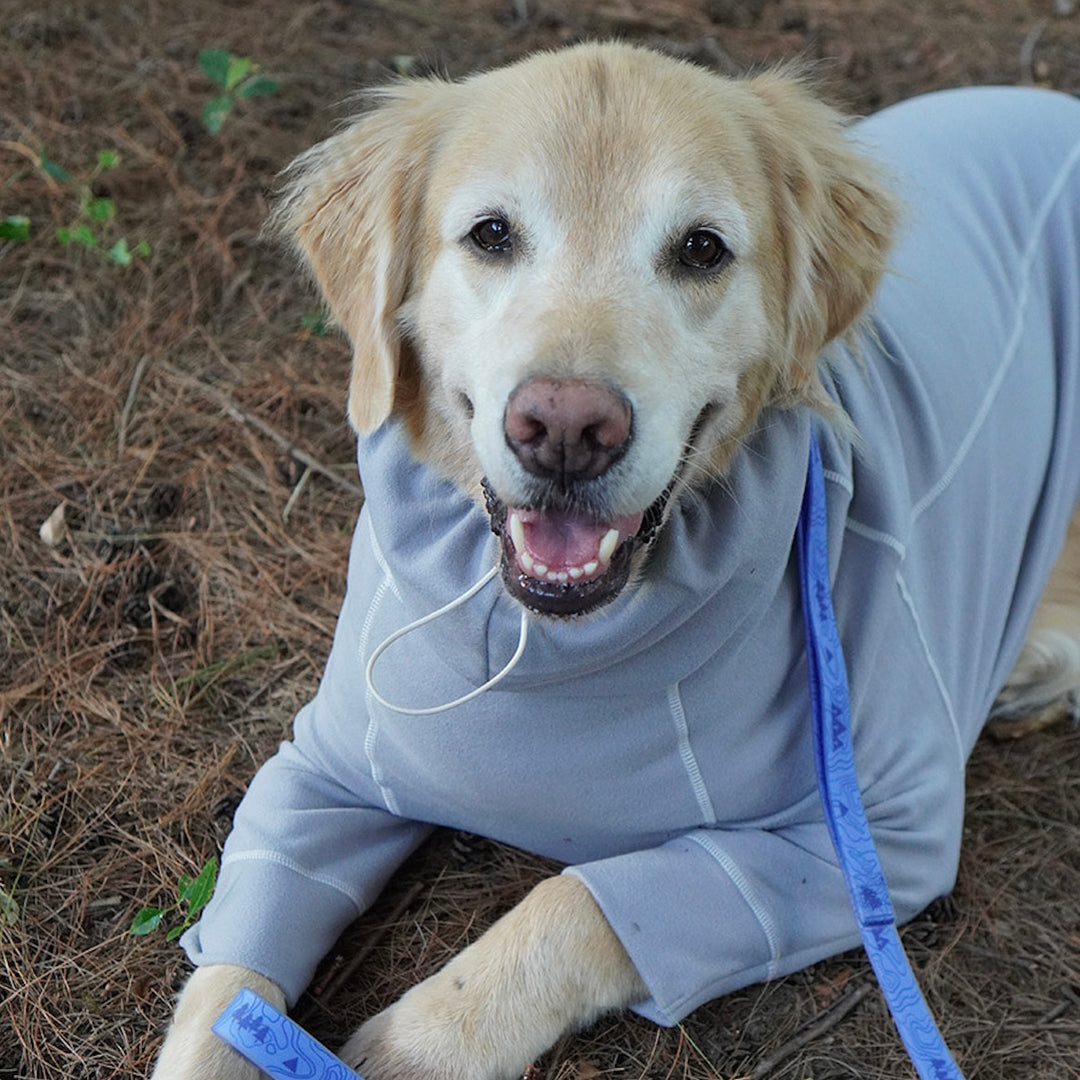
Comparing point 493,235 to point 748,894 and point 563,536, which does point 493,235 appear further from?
point 748,894

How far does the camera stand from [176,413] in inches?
151

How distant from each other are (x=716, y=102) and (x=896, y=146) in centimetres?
127

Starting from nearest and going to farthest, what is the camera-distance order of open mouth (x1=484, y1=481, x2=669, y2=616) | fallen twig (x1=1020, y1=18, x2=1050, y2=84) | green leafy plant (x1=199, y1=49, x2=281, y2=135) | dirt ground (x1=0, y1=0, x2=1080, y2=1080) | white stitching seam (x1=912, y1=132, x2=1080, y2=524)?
open mouth (x1=484, y1=481, x2=669, y2=616) → dirt ground (x1=0, y1=0, x2=1080, y2=1080) → white stitching seam (x1=912, y1=132, x2=1080, y2=524) → green leafy plant (x1=199, y1=49, x2=281, y2=135) → fallen twig (x1=1020, y1=18, x2=1050, y2=84)

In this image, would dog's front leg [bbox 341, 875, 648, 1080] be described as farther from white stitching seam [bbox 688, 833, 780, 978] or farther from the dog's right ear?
the dog's right ear

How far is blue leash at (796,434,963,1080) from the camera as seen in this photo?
222 centimetres

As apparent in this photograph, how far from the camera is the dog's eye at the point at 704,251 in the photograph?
2.31 meters

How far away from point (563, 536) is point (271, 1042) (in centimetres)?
102

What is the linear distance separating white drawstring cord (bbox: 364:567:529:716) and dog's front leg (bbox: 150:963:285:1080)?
1.83 ft

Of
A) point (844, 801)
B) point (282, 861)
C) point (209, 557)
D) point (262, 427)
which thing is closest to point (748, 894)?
point (844, 801)

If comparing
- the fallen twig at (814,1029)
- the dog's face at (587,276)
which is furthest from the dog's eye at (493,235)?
the fallen twig at (814,1029)

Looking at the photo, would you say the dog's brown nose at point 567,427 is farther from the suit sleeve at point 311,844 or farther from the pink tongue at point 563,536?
the suit sleeve at point 311,844

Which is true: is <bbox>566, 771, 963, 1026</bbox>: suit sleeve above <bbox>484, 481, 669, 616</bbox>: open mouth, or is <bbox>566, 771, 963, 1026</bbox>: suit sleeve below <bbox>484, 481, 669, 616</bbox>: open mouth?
below

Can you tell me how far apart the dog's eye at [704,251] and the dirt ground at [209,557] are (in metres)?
1.37

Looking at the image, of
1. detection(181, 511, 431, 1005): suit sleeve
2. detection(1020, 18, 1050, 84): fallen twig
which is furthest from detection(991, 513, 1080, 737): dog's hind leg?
detection(1020, 18, 1050, 84): fallen twig
